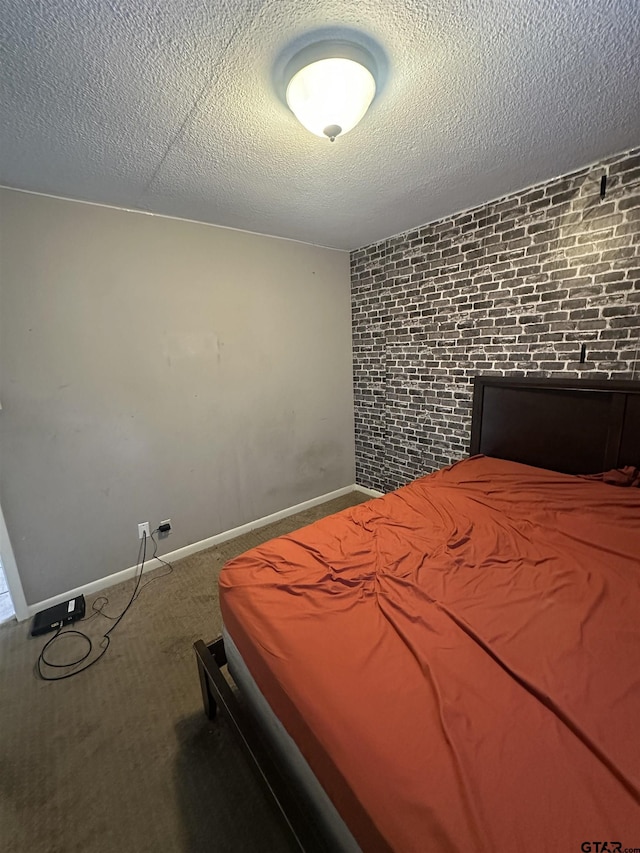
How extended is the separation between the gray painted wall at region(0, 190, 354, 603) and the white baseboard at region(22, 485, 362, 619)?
0.05 meters

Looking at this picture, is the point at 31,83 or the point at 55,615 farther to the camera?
the point at 55,615

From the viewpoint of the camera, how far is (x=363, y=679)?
98 centimetres

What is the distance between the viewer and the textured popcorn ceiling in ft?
3.39

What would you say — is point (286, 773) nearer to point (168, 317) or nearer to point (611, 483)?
point (611, 483)

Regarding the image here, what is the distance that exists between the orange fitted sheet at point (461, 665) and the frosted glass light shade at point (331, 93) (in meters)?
1.80

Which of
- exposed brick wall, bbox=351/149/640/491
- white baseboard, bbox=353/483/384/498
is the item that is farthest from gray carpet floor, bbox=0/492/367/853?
exposed brick wall, bbox=351/149/640/491

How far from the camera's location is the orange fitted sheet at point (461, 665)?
696 mm

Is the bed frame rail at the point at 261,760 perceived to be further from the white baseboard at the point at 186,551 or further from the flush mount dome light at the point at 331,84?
the flush mount dome light at the point at 331,84

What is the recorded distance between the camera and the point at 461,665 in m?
1.00

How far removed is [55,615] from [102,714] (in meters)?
0.89

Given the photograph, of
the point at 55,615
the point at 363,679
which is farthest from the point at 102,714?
the point at 363,679

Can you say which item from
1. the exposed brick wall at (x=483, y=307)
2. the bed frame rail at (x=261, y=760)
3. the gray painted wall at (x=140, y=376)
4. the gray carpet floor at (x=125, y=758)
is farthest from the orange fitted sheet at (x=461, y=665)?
the gray painted wall at (x=140, y=376)

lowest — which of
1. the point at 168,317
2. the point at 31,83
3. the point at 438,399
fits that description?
the point at 438,399

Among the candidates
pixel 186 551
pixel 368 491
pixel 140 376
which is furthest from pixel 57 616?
pixel 368 491
